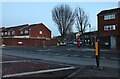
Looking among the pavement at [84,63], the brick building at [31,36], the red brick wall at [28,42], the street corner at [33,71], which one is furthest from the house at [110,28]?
the street corner at [33,71]

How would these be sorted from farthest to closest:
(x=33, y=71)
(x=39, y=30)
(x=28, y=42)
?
(x=39, y=30)
(x=28, y=42)
(x=33, y=71)

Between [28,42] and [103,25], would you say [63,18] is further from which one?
[103,25]

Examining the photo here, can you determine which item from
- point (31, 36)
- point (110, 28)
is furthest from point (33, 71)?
point (31, 36)

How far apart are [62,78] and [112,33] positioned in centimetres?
4708

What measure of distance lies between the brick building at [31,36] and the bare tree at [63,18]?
7.45 meters

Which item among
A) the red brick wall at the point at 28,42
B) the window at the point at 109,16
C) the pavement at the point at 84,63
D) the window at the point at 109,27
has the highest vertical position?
the window at the point at 109,16

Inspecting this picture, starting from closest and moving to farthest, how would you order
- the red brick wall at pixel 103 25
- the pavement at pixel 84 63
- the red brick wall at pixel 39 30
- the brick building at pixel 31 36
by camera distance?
the pavement at pixel 84 63
the red brick wall at pixel 103 25
the brick building at pixel 31 36
the red brick wall at pixel 39 30

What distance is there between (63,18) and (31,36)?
46.2 ft

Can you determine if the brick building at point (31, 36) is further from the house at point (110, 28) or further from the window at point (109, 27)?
the window at point (109, 27)

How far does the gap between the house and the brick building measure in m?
30.8

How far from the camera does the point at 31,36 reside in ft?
296

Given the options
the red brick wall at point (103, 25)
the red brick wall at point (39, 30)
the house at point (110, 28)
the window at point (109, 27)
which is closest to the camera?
the house at point (110, 28)

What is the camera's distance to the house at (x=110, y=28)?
5391 cm

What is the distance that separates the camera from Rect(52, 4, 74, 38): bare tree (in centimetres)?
8362
